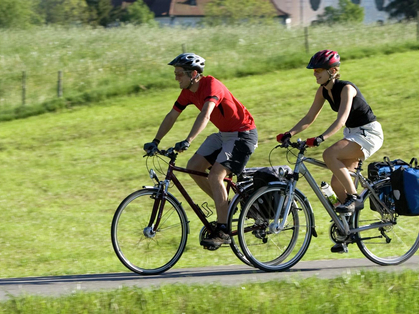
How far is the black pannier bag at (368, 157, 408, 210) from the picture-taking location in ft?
23.6

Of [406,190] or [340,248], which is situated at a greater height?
[406,190]

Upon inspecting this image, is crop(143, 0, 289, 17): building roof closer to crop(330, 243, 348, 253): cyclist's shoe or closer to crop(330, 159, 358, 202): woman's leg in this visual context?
crop(330, 159, 358, 202): woman's leg

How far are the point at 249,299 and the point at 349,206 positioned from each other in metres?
1.70

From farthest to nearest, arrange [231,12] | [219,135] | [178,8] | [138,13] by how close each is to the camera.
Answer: [178,8]
[138,13]
[231,12]
[219,135]

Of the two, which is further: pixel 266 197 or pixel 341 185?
pixel 341 185

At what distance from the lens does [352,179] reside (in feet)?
23.3

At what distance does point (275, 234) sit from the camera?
23.0ft

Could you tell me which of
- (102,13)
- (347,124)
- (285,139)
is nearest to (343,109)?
(347,124)

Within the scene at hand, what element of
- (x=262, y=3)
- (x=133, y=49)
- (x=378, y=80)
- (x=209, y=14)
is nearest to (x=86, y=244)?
(x=378, y=80)

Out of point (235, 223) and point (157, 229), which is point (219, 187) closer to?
point (235, 223)

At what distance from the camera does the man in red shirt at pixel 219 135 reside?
7.02 m

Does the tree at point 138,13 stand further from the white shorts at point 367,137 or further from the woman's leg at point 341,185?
the white shorts at point 367,137

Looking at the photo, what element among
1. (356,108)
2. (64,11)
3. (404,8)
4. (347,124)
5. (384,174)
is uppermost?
(356,108)

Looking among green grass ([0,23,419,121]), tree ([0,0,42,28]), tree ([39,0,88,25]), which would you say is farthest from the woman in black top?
tree ([39,0,88,25])
